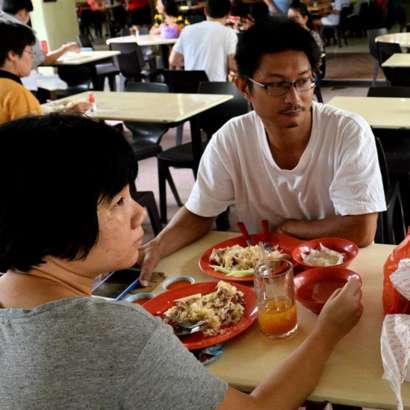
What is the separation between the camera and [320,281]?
1433mm

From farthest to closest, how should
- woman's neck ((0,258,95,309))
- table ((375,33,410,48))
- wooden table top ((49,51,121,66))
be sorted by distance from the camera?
wooden table top ((49,51,121,66)) < table ((375,33,410,48)) < woman's neck ((0,258,95,309))

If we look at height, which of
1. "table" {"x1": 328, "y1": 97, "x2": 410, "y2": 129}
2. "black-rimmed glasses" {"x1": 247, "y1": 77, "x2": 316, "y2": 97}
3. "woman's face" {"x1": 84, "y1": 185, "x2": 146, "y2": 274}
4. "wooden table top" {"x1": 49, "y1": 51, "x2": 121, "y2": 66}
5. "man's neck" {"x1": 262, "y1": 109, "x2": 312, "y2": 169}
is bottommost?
"table" {"x1": 328, "y1": 97, "x2": 410, "y2": 129}

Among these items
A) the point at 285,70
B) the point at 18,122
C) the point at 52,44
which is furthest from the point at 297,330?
the point at 52,44

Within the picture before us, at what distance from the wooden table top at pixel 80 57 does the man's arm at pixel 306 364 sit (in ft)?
18.4

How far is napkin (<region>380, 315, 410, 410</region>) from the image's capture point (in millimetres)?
1075

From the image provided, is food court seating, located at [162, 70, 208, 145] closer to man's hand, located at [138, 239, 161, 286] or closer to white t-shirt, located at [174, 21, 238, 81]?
white t-shirt, located at [174, 21, 238, 81]

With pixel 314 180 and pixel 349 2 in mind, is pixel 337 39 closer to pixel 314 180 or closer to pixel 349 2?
pixel 349 2

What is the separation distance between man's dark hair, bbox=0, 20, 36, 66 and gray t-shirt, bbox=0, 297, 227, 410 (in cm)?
250

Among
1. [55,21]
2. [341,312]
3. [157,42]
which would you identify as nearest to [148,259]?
[341,312]

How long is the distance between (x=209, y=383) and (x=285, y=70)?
1167mm

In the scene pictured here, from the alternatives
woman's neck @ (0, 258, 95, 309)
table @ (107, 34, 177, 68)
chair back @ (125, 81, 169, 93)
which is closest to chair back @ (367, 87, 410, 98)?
chair back @ (125, 81, 169, 93)

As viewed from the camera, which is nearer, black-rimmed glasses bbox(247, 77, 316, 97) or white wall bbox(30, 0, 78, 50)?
black-rimmed glasses bbox(247, 77, 316, 97)

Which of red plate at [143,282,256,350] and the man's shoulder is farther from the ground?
the man's shoulder

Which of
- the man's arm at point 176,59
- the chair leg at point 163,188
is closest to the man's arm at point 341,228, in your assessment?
the chair leg at point 163,188
